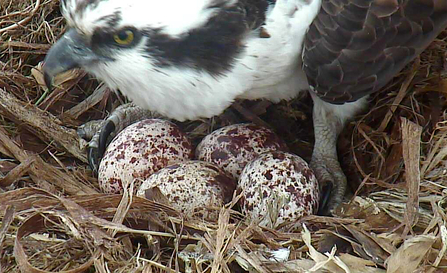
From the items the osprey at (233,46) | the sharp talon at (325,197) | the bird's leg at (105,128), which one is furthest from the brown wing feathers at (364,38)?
the bird's leg at (105,128)

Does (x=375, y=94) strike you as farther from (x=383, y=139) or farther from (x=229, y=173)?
(x=229, y=173)

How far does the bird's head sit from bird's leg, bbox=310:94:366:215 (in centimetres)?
54

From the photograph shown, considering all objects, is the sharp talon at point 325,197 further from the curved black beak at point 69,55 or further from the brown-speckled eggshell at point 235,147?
the curved black beak at point 69,55

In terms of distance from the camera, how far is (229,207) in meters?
1.56

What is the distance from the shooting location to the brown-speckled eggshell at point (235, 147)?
185 centimetres

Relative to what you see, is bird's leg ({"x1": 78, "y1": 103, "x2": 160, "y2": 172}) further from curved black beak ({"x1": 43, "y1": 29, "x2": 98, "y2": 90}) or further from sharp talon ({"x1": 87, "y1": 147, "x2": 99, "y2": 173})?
curved black beak ({"x1": 43, "y1": 29, "x2": 98, "y2": 90})

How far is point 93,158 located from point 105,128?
0.13m

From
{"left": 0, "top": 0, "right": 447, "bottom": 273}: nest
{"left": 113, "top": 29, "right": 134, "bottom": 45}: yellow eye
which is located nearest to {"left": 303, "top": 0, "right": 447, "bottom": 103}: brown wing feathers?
{"left": 0, "top": 0, "right": 447, "bottom": 273}: nest

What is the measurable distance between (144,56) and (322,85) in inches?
20.2

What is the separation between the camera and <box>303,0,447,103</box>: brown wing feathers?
5.32 feet

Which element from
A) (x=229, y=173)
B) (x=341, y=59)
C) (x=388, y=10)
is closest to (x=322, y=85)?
(x=341, y=59)

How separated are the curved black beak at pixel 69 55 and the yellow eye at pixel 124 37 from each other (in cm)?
10

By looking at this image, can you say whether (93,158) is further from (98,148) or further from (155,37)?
(155,37)

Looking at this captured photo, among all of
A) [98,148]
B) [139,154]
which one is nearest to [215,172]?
[139,154]
